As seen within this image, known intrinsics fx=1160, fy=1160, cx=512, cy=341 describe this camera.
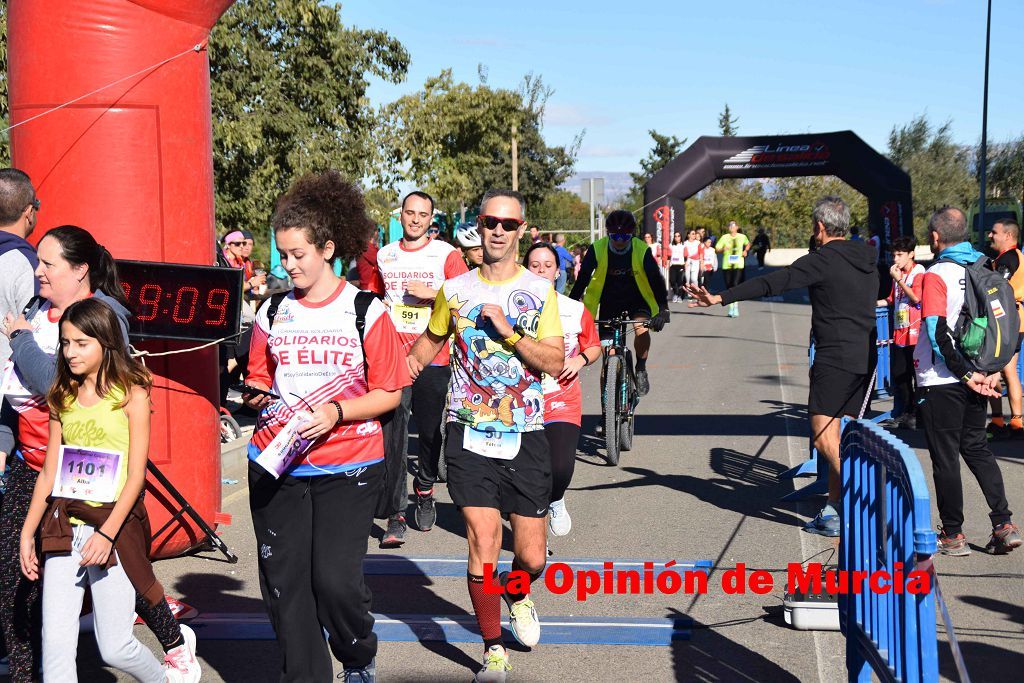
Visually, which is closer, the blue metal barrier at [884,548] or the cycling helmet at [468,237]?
the blue metal barrier at [884,548]

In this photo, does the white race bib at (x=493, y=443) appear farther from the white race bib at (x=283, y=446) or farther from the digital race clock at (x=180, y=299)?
the digital race clock at (x=180, y=299)

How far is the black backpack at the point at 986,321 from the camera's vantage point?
6.62 m

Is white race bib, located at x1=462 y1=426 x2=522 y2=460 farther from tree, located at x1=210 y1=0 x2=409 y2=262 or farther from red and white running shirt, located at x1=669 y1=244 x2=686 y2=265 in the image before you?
red and white running shirt, located at x1=669 y1=244 x2=686 y2=265

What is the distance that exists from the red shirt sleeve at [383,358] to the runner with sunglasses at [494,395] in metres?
0.61

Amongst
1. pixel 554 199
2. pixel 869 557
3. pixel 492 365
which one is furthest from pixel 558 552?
pixel 554 199

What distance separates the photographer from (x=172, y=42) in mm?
6738

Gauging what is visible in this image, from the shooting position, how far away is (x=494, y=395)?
487cm

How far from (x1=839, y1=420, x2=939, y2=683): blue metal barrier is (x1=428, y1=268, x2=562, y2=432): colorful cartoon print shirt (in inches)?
51.5

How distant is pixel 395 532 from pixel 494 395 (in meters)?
2.65

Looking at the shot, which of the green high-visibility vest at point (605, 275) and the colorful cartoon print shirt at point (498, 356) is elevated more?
the green high-visibility vest at point (605, 275)

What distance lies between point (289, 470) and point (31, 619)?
130 cm

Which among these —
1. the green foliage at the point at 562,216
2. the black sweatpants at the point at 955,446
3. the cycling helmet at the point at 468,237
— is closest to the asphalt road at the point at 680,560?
the black sweatpants at the point at 955,446

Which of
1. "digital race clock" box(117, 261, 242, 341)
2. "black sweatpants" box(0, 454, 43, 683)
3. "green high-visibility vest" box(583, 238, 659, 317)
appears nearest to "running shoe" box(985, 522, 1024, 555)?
"green high-visibility vest" box(583, 238, 659, 317)

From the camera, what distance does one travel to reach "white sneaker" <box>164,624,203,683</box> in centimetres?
464
